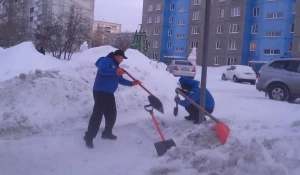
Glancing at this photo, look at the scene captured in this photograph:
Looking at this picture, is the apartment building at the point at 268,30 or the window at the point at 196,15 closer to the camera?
the apartment building at the point at 268,30

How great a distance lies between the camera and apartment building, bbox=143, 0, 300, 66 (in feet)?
144

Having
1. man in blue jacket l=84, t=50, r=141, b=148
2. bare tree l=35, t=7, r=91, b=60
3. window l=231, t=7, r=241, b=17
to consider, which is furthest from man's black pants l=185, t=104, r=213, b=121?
window l=231, t=7, r=241, b=17

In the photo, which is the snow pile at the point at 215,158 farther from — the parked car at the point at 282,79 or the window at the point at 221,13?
the window at the point at 221,13

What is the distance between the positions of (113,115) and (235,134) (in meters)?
2.28

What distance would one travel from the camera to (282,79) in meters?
12.3

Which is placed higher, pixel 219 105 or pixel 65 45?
pixel 65 45

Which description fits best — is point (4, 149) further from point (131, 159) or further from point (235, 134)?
point (235, 134)

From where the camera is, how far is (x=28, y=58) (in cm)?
1506

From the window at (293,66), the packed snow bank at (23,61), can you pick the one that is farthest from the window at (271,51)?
the packed snow bank at (23,61)

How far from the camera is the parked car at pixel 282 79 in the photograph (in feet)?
39.8

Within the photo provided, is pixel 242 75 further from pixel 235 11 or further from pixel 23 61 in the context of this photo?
pixel 235 11

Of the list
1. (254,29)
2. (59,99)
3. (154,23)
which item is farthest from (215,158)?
(154,23)

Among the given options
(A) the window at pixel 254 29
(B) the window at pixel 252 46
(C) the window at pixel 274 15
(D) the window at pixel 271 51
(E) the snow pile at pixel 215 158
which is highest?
(C) the window at pixel 274 15

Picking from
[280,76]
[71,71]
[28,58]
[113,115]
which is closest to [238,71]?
[280,76]
